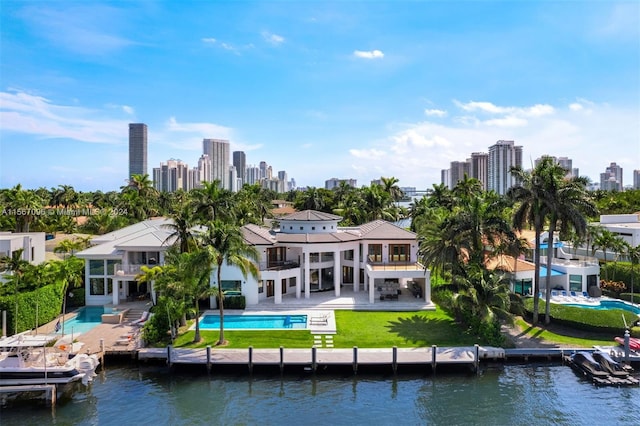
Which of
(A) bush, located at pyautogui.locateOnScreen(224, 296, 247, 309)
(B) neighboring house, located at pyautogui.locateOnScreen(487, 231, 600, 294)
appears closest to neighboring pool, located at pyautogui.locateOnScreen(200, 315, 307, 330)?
(A) bush, located at pyautogui.locateOnScreen(224, 296, 247, 309)

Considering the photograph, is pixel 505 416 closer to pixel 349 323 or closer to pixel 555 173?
pixel 349 323

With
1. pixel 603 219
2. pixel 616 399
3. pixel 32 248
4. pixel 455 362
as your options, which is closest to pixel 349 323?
pixel 455 362

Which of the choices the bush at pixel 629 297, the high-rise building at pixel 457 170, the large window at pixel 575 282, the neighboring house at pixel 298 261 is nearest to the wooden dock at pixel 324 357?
the neighboring house at pixel 298 261

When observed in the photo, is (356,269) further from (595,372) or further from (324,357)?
(595,372)

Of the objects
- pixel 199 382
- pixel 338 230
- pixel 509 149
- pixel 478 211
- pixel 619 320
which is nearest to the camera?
pixel 199 382

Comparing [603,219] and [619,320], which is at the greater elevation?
[603,219]

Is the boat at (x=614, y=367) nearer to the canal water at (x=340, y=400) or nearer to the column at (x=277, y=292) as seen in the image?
the canal water at (x=340, y=400)

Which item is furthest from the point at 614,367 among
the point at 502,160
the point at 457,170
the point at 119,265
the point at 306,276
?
the point at 457,170
